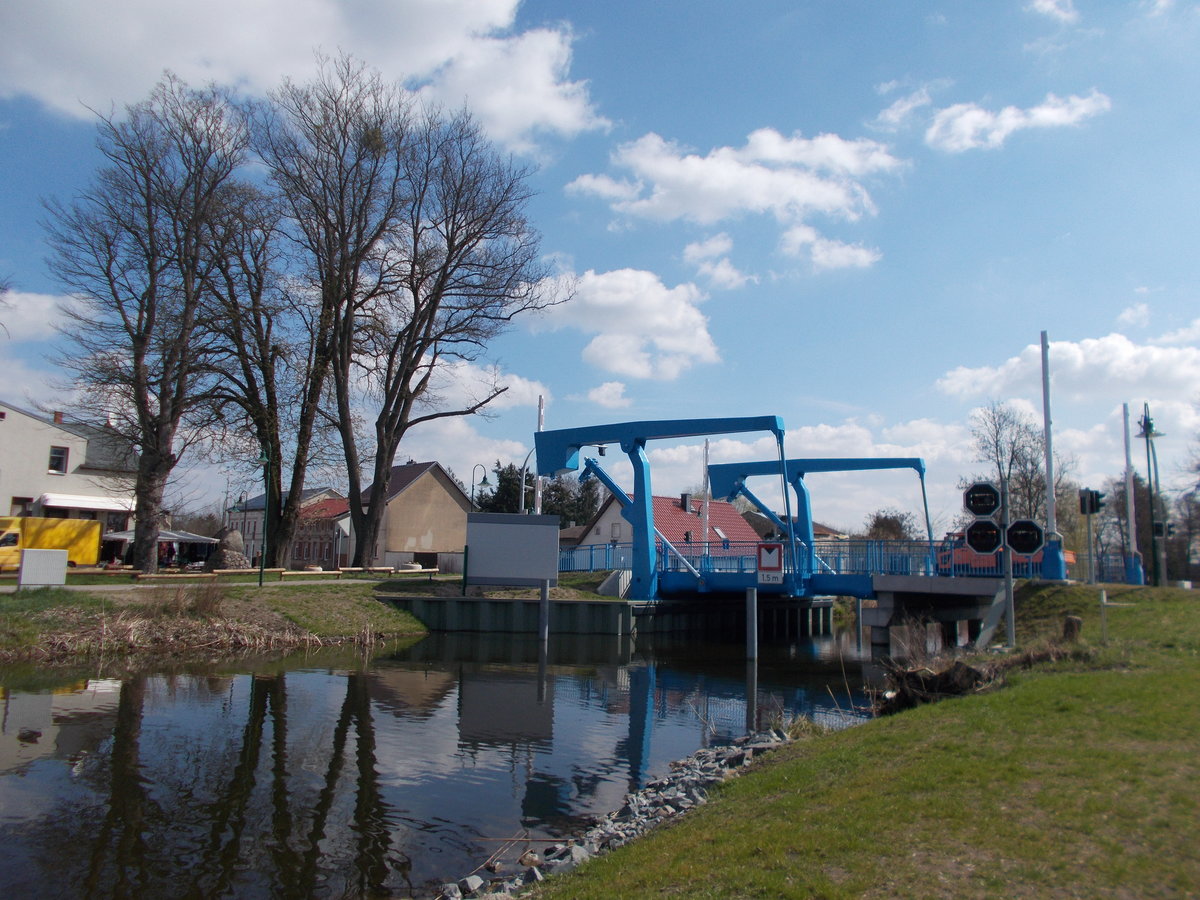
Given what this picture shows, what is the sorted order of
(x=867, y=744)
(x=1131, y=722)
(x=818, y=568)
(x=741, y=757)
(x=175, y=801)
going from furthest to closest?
(x=818, y=568) → (x=741, y=757) → (x=175, y=801) → (x=867, y=744) → (x=1131, y=722)

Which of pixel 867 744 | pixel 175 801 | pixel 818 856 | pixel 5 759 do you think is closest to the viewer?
pixel 818 856

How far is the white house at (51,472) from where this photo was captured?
38250 millimetres

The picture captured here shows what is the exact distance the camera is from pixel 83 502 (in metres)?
39.8

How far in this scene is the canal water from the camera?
7.25 metres

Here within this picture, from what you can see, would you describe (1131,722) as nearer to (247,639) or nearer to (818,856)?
(818,856)

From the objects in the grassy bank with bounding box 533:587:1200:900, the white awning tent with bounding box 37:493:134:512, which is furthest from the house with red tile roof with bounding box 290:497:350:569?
the grassy bank with bounding box 533:587:1200:900

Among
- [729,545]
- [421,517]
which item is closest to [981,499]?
[729,545]

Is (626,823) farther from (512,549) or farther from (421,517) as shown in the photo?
(421,517)

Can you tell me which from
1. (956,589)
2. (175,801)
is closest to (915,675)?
(175,801)

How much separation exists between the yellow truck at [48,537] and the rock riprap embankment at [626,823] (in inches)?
902

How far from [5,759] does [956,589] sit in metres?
19.9

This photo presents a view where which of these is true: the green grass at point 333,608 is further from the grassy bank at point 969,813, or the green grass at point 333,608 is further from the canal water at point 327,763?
the grassy bank at point 969,813

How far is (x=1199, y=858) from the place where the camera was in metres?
4.59

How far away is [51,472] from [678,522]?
1227 inches
